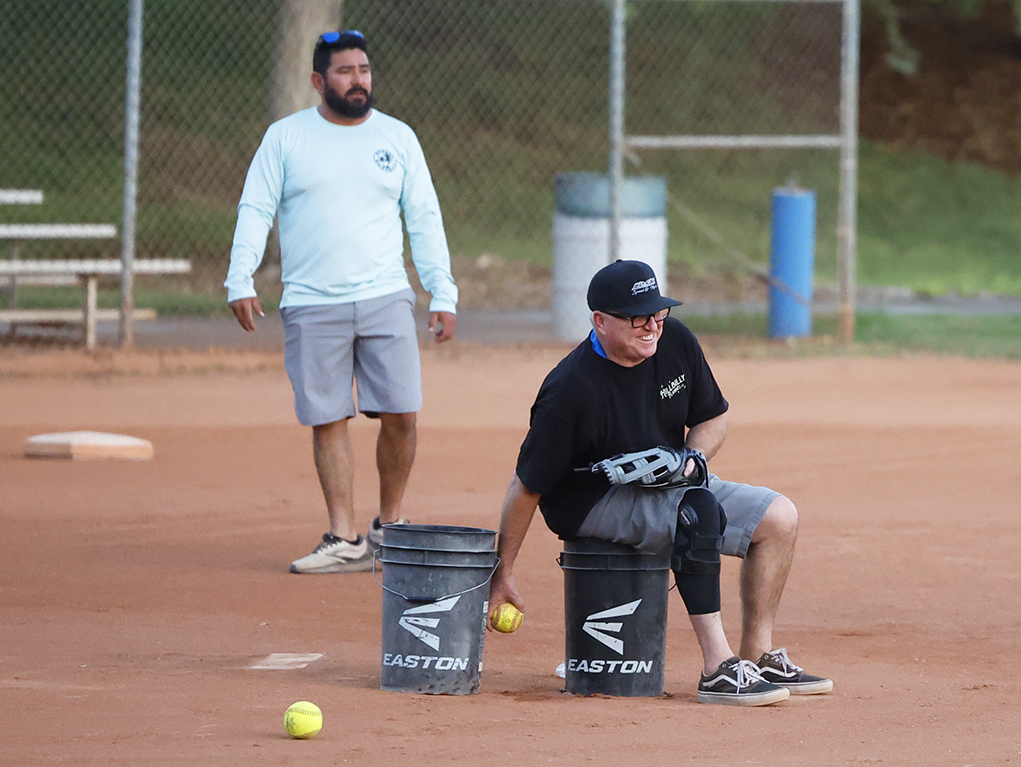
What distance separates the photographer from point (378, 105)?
26203 mm

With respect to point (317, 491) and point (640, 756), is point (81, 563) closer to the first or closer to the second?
point (317, 491)

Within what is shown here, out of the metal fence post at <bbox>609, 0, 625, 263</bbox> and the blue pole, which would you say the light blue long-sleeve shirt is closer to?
the metal fence post at <bbox>609, 0, 625, 263</bbox>

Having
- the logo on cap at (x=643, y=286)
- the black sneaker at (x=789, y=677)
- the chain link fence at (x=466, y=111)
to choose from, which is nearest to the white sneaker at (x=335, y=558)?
the black sneaker at (x=789, y=677)

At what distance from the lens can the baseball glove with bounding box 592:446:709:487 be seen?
4.87 m

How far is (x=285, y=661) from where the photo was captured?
17.5 feet

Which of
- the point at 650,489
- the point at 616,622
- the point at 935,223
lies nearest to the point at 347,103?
the point at 650,489

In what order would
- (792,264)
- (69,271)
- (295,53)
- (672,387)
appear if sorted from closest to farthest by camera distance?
(672,387)
(69,271)
(792,264)
(295,53)

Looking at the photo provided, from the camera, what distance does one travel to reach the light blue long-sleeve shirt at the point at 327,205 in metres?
6.96

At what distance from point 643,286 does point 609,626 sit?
1.06 m

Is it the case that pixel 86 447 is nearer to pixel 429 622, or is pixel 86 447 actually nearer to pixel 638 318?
pixel 429 622

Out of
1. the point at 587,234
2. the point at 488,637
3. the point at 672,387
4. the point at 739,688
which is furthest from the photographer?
the point at 587,234

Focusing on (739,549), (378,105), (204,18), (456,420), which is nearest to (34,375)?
(456,420)

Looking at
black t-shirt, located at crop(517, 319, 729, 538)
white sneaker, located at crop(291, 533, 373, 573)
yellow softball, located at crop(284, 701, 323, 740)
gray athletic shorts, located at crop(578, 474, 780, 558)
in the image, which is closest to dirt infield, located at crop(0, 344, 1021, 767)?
yellow softball, located at crop(284, 701, 323, 740)

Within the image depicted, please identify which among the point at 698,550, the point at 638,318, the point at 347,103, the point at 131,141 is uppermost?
the point at 131,141
